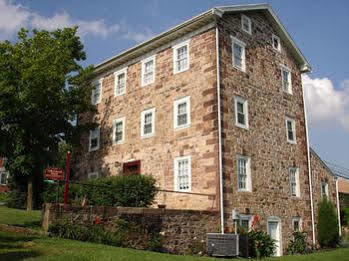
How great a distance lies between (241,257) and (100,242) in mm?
5571

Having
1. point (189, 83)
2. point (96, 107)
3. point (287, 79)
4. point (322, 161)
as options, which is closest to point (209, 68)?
point (189, 83)

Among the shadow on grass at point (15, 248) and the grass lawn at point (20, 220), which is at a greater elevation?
the grass lawn at point (20, 220)

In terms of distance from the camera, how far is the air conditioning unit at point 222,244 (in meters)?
15.6

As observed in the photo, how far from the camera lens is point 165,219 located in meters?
15.5

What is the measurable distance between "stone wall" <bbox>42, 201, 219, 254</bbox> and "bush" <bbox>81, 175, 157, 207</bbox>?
2.61 m

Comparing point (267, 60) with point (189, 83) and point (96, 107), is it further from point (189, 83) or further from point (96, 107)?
point (96, 107)

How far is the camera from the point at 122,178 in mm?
19219

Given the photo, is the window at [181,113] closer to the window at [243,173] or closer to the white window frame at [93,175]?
the window at [243,173]

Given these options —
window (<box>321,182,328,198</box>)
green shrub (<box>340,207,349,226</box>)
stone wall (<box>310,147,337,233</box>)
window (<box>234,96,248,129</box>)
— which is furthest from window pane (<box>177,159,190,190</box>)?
green shrub (<box>340,207,349,226</box>)

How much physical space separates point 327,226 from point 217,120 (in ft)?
32.4

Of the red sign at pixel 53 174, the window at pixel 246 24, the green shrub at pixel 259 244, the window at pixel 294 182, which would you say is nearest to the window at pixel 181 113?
the window at pixel 246 24

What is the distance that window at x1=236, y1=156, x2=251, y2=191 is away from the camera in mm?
19141

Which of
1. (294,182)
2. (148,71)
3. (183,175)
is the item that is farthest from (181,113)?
(294,182)

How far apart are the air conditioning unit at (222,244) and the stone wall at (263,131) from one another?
1938 millimetres
